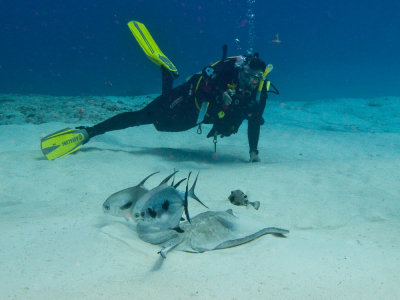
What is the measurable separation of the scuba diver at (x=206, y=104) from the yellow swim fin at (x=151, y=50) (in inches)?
0.9

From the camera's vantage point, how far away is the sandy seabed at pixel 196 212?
5.56 ft

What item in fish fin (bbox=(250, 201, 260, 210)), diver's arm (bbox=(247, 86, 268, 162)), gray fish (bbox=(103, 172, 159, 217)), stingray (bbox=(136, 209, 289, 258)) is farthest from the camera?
diver's arm (bbox=(247, 86, 268, 162))

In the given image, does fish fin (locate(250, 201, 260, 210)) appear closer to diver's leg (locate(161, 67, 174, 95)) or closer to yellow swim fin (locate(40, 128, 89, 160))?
diver's leg (locate(161, 67, 174, 95))

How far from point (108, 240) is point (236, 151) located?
5.60 metres

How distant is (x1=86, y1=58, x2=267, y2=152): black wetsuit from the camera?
541cm

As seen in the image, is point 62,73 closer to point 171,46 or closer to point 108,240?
point 171,46

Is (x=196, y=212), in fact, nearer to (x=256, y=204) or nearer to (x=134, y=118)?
(x=256, y=204)

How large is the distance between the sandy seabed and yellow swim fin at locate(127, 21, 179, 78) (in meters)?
2.03

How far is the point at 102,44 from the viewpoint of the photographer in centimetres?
4491

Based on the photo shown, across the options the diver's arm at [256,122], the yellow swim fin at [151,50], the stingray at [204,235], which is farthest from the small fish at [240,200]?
the yellow swim fin at [151,50]

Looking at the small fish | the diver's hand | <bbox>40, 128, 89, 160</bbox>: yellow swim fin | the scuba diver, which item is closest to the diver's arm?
the scuba diver

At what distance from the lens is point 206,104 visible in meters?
5.42

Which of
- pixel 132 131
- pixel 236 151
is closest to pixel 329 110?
pixel 236 151

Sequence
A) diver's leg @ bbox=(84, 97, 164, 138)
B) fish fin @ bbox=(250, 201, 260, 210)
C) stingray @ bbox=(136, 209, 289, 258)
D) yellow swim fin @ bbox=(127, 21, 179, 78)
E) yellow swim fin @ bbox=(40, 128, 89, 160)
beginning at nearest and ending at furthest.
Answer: stingray @ bbox=(136, 209, 289, 258), fish fin @ bbox=(250, 201, 260, 210), yellow swim fin @ bbox=(40, 128, 89, 160), yellow swim fin @ bbox=(127, 21, 179, 78), diver's leg @ bbox=(84, 97, 164, 138)
